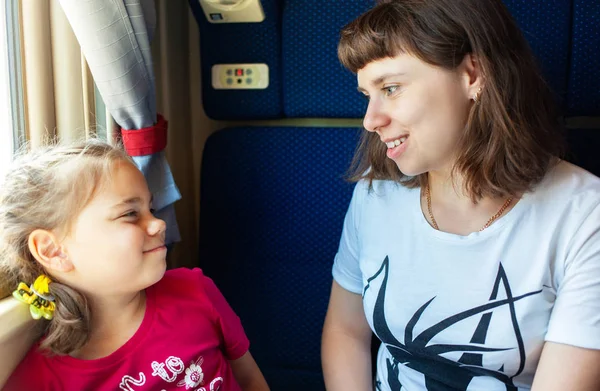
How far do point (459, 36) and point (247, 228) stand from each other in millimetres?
977

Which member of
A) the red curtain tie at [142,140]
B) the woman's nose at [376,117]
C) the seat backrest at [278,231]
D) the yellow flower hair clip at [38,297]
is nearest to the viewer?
the yellow flower hair clip at [38,297]

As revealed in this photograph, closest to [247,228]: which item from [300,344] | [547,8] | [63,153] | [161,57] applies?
[300,344]

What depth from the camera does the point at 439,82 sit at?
1.22 metres

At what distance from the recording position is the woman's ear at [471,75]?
1.24m

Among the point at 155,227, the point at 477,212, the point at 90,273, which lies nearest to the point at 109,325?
the point at 90,273

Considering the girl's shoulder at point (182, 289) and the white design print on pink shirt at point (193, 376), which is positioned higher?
the girl's shoulder at point (182, 289)

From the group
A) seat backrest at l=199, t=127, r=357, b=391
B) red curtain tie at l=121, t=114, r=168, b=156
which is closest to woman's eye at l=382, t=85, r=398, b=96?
seat backrest at l=199, t=127, r=357, b=391

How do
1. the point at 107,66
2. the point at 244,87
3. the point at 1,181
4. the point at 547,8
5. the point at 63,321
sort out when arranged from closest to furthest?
the point at 63,321 → the point at 1,181 → the point at 107,66 → the point at 547,8 → the point at 244,87

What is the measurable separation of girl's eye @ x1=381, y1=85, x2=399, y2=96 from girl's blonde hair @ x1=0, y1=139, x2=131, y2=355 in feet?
1.99

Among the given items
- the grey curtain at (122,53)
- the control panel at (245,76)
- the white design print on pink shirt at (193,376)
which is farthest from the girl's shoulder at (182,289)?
the control panel at (245,76)

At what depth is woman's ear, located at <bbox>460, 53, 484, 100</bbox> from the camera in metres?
1.24

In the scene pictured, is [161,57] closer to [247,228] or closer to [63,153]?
[247,228]

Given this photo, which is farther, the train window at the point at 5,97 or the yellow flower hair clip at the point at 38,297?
the train window at the point at 5,97

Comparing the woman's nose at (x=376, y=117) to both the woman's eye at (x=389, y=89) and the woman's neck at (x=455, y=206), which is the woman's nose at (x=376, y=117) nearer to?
the woman's eye at (x=389, y=89)
